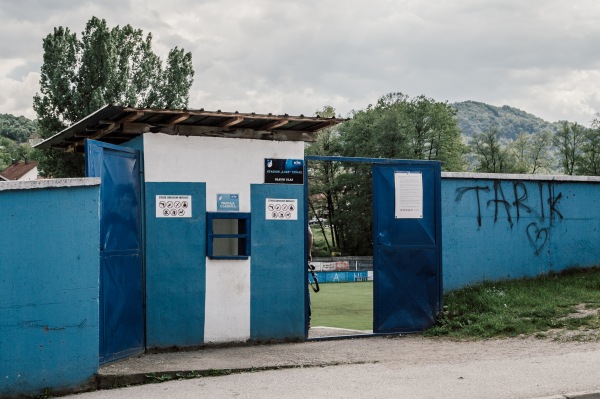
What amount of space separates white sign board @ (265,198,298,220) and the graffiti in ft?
9.97

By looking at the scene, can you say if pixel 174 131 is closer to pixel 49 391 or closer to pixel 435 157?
pixel 49 391

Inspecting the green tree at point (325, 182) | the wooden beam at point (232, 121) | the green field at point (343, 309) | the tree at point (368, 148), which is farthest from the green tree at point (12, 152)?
the wooden beam at point (232, 121)

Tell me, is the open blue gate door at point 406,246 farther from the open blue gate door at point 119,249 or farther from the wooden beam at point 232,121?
the open blue gate door at point 119,249

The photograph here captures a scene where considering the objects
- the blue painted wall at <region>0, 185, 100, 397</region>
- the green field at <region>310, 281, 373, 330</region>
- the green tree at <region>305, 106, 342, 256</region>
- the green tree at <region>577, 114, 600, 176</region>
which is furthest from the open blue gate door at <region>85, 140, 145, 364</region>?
the green tree at <region>577, 114, 600, 176</region>

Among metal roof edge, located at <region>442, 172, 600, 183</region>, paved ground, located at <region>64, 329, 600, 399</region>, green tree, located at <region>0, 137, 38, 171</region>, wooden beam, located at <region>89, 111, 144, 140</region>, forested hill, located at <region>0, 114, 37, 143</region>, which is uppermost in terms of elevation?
forested hill, located at <region>0, 114, 37, 143</region>

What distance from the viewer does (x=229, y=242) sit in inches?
447

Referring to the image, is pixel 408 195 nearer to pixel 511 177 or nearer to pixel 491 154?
pixel 511 177

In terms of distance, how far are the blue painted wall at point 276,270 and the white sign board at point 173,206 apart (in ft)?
3.20

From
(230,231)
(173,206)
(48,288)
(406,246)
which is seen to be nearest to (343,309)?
(406,246)

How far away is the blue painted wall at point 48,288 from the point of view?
296 inches

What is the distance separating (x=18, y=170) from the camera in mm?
104125

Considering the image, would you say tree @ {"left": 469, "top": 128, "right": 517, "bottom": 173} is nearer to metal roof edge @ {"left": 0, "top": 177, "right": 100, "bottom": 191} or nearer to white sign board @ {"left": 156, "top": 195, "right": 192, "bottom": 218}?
white sign board @ {"left": 156, "top": 195, "right": 192, "bottom": 218}

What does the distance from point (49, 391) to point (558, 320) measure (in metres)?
6.93

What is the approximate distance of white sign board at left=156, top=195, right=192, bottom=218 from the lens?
32.7 ft
